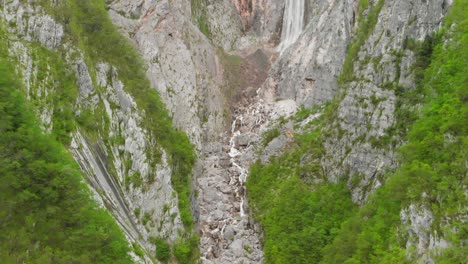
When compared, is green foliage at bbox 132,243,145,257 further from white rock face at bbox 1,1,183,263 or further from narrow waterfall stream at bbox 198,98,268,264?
narrow waterfall stream at bbox 198,98,268,264

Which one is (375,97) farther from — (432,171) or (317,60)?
(317,60)

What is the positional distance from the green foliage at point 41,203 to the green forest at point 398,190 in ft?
51.5

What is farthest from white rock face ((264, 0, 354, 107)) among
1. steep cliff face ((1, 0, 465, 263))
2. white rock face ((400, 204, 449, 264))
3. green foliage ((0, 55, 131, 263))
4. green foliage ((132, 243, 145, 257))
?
green foliage ((0, 55, 131, 263))

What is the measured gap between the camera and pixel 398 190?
28000 mm

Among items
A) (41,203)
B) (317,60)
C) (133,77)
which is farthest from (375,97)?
(41,203)

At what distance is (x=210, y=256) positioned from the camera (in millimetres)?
39844

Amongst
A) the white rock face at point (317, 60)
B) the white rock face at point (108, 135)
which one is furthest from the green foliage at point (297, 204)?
the white rock face at point (108, 135)

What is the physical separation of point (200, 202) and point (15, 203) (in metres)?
24.3

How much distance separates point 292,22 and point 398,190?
166 feet

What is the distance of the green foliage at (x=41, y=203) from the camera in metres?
23.2

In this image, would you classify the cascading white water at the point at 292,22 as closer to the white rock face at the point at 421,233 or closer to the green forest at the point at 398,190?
the green forest at the point at 398,190

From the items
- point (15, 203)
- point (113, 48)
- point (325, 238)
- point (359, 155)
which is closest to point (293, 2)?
point (113, 48)

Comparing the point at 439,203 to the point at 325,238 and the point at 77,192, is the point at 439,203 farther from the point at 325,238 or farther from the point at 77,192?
the point at 77,192

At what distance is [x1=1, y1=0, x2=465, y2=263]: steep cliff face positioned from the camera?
35.3 m
